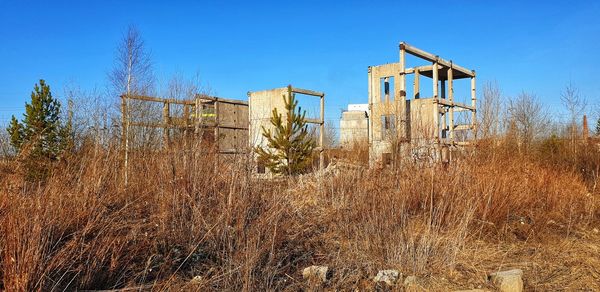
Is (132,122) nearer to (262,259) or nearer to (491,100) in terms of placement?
(262,259)

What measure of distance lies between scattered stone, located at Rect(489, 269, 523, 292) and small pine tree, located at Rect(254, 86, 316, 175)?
6424mm

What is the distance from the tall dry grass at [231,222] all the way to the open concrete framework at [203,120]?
2.55ft

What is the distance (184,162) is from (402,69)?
823 centimetres

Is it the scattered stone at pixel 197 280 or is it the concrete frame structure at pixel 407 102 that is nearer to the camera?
the scattered stone at pixel 197 280

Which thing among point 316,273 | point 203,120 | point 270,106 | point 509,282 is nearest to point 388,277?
point 316,273

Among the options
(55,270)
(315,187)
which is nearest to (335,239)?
(315,187)

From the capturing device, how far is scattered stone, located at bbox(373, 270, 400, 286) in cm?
378

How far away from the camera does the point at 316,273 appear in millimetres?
3787

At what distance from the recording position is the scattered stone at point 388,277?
12.4 ft

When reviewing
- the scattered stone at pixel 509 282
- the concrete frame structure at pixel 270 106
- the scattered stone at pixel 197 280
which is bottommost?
the scattered stone at pixel 509 282

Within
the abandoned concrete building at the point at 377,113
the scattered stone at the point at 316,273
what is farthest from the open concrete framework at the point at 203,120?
the scattered stone at the point at 316,273

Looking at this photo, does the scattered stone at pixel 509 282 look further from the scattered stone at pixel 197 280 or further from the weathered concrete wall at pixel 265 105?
the weathered concrete wall at pixel 265 105

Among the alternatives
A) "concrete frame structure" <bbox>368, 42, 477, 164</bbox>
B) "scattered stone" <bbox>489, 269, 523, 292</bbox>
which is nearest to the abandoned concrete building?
"concrete frame structure" <bbox>368, 42, 477, 164</bbox>

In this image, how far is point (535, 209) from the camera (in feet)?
21.7
